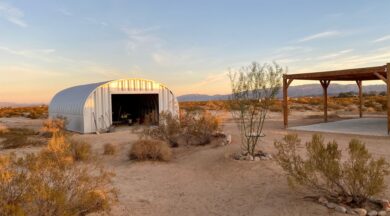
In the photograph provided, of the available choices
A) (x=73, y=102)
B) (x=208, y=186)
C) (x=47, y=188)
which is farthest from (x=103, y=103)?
(x=47, y=188)

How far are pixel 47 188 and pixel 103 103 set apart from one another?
1682 centimetres

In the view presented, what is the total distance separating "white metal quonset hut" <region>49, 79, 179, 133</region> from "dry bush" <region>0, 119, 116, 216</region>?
14.6 m

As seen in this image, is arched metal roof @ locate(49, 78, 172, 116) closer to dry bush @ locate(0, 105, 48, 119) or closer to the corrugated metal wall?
the corrugated metal wall

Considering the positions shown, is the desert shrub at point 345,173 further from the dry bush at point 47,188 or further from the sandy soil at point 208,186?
the dry bush at point 47,188

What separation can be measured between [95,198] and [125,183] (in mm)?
3149

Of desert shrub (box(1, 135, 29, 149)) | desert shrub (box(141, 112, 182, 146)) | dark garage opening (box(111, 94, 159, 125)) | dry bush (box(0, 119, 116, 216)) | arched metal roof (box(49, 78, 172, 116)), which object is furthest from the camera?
dark garage opening (box(111, 94, 159, 125))

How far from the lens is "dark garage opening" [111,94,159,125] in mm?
24981

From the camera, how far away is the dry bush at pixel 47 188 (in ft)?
15.6

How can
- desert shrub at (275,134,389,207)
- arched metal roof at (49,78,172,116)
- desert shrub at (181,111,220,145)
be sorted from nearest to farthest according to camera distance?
1. desert shrub at (275,134,389,207)
2. desert shrub at (181,111,220,145)
3. arched metal roof at (49,78,172,116)

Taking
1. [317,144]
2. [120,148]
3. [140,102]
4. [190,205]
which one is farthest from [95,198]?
[140,102]

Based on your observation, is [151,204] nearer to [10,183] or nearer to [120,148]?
[10,183]

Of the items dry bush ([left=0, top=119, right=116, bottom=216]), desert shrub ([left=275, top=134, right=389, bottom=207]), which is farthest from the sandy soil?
dry bush ([left=0, top=119, right=116, bottom=216])

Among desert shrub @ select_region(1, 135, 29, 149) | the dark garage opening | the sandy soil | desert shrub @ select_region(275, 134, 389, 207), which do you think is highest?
the dark garage opening

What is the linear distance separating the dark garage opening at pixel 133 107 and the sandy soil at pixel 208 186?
12.0 metres
